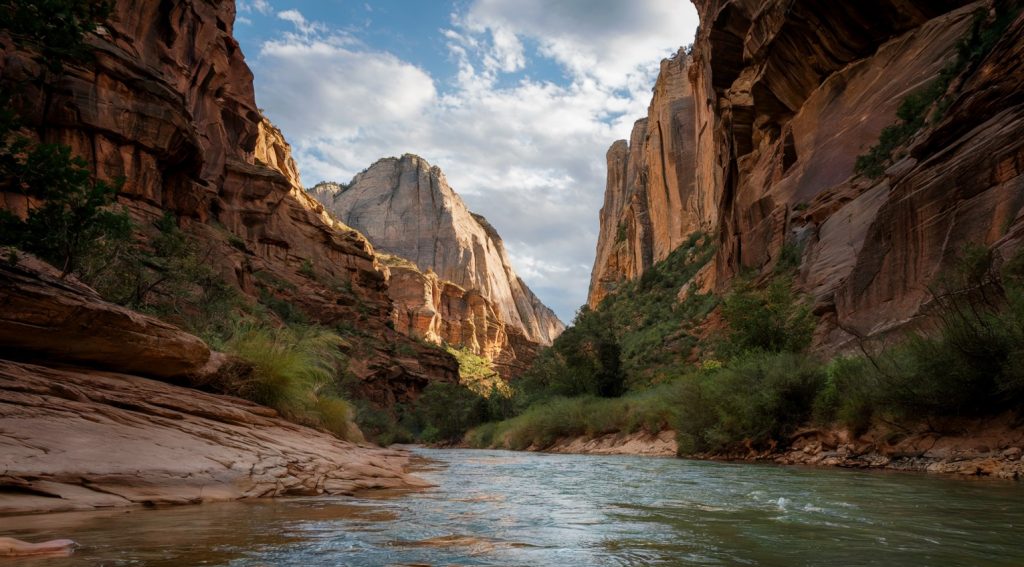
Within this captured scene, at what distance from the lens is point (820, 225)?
78.7 feet

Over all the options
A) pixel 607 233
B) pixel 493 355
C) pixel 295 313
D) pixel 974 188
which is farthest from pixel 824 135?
pixel 493 355

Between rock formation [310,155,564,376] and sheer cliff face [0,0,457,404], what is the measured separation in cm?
3825

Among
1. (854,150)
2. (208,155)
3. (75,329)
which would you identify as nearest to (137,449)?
(75,329)

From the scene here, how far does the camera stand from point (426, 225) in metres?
134

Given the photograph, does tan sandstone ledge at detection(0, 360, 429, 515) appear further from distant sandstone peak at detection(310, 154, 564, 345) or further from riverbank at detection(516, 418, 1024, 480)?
distant sandstone peak at detection(310, 154, 564, 345)

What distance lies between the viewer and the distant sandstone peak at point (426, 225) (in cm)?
13025

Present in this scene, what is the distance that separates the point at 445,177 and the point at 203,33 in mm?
103818

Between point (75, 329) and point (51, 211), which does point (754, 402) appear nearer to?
point (75, 329)

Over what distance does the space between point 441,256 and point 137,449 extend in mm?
125454

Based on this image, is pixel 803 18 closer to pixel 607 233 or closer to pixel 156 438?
pixel 156 438

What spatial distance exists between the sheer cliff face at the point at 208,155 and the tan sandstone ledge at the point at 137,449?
988cm

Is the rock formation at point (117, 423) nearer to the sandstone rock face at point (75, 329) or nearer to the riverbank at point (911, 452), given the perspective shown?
the sandstone rock face at point (75, 329)

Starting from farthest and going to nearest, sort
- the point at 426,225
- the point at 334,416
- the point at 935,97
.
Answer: the point at 426,225 → the point at 935,97 → the point at 334,416

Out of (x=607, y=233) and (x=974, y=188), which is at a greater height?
(x=607, y=233)
